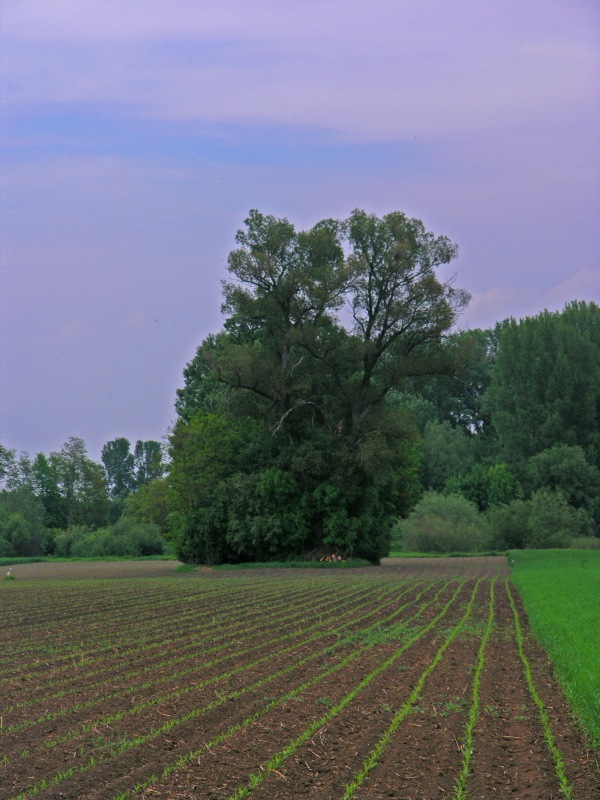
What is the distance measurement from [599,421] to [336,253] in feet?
116

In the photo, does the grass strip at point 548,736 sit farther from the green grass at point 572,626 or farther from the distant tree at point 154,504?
the distant tree at point 154,504

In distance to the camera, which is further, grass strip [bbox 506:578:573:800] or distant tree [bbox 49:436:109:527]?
distant tree [bbox 49:436:109:527]

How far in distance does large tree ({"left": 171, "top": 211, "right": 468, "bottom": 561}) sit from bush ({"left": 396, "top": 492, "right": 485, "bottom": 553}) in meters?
17.0

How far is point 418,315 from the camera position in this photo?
44.8 meters

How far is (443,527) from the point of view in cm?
6475

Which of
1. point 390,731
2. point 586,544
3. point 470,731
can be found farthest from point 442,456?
point 390,731

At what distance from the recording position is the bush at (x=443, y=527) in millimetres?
64125

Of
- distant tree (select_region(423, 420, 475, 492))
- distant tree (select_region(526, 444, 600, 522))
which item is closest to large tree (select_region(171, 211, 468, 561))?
distant tree (select_region(526, 444, 600, 522))

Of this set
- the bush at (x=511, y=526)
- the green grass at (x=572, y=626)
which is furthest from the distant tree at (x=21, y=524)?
the green grass at (x=572, y=626)

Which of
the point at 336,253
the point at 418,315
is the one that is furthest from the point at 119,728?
the point at 336,253

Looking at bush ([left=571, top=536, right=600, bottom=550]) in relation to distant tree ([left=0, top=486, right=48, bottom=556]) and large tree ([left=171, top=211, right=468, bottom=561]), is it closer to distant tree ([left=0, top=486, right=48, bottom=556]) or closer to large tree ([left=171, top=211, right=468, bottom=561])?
large tree ([left=171, top=211, right=468, bottom=561])

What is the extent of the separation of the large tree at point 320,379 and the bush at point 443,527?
17.0 metres

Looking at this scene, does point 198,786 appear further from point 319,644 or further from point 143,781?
point 319,644

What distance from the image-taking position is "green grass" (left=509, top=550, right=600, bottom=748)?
32.3 feet
